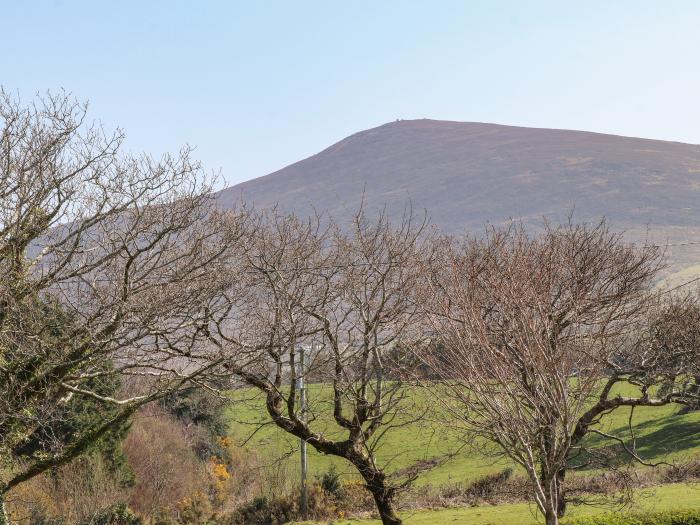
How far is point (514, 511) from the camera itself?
2230 cm

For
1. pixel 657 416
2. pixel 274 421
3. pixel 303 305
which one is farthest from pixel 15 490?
pixel 657 416

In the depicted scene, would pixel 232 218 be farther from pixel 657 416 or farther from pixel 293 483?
pixel 657 416

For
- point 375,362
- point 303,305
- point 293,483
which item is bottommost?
point 293,483

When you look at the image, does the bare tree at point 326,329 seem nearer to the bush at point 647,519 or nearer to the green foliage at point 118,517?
the bush at point 647,519

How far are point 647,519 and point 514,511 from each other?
22.5ft

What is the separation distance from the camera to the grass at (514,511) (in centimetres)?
1978

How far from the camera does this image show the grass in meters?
19.8

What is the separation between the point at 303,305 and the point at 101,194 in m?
4.35

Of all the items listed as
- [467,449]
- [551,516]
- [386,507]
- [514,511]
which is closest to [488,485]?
[514,511]

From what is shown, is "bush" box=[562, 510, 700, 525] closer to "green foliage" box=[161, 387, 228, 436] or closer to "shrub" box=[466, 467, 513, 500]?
"shrub" box=[466, 467, 513, 500]

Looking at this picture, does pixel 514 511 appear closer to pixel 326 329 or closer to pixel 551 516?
pixel 326 329

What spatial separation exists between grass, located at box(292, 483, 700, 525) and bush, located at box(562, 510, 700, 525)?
2.75 m

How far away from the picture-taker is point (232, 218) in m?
17.9

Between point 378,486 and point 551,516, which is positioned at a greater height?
point 551,516
